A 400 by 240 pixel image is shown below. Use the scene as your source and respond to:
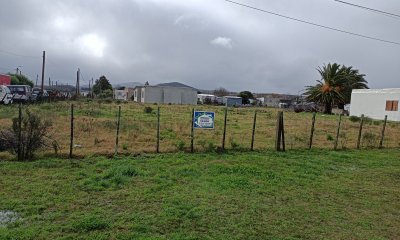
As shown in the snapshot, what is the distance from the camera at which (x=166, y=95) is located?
2340 inches

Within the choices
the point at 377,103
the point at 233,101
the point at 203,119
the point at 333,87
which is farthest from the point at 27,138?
the point at 233,101

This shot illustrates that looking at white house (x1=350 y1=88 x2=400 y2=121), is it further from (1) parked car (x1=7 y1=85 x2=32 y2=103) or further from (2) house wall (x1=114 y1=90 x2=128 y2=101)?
(2) house wall (x1=114 y1=90 x2=128 y2=101)

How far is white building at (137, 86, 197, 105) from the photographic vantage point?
5812 cm

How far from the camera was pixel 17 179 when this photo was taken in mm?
6809

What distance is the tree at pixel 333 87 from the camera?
1955 inches

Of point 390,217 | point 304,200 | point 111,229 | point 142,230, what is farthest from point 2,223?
point 390,217

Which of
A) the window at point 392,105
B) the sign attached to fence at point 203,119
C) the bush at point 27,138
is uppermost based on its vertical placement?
the window at point 392,105

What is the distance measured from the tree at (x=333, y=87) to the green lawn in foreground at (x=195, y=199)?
4259 cm

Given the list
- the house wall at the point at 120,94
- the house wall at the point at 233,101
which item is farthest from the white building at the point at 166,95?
the house wall at the point at 120,94

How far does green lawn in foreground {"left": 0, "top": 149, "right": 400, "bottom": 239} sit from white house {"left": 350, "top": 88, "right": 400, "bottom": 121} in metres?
31.6

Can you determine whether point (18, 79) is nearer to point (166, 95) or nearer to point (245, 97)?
point (166, 95)

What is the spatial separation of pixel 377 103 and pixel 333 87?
1044 cm

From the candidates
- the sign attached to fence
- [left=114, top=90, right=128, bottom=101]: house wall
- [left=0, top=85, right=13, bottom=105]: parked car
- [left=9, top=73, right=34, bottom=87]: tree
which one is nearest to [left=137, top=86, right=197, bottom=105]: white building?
[left=9, top=73, right=34, bottom=87]: tree

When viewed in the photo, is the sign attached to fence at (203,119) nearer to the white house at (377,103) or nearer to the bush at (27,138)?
the bush at (27,138)
